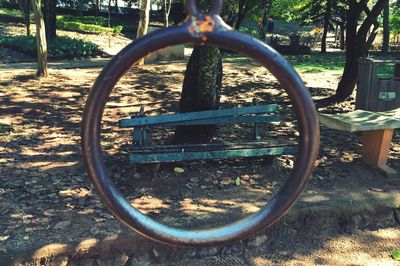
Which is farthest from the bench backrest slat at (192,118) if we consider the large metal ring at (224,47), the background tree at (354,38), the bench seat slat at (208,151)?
the background tree at (354,38)

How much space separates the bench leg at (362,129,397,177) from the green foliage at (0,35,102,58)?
44.5 feet

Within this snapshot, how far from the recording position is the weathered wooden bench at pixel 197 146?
443cm

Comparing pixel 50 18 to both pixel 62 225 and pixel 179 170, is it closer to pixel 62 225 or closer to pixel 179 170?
pixel 179 170

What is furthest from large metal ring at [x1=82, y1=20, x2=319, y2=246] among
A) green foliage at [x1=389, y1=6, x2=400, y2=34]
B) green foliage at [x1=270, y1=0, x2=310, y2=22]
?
green foliage at [x1=389, y1=6, x2=400, y2=34]

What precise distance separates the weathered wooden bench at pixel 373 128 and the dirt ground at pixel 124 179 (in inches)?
5.5

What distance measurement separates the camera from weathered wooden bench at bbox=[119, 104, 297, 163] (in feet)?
14.5

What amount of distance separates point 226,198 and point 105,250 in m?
1.32

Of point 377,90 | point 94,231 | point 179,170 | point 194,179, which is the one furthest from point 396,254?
point 377,90

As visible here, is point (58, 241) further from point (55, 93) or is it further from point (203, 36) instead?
point (55, 93)

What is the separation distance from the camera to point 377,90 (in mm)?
7141

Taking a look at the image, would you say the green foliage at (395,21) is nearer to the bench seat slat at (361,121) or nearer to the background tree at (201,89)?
the bench seat slat at (361,121)

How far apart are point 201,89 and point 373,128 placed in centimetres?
191

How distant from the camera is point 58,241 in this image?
3521 millimetres

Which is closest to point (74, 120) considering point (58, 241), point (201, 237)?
point (58, 241)
